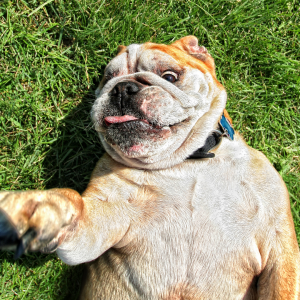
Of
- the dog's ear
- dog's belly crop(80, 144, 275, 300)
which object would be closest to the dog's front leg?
dog's belly crop(80, 144, 275, 300)

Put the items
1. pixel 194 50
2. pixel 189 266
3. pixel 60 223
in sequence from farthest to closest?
pixel 194 50, pixel 189 266, pixel 60 223

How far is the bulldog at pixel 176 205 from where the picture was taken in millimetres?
2852

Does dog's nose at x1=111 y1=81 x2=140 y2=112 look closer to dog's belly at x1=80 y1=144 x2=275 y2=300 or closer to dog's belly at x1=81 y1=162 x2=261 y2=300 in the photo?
dog's belly at x1=80 y1=144 x2=275 y2=300

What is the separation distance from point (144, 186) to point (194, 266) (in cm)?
86

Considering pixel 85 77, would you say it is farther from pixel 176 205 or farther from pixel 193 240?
pixel 193 240

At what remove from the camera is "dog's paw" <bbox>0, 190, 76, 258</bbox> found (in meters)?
1.99

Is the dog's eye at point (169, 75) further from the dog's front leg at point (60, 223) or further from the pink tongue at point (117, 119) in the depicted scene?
the dog's front leg at point (60, 223)

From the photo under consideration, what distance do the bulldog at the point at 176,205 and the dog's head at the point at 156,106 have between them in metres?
0.01

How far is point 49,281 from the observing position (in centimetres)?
420

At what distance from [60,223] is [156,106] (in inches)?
49.4

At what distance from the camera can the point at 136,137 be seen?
2793 mm

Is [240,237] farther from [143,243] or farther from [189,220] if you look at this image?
[143,243]

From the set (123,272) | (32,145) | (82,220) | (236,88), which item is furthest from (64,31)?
(123,272)

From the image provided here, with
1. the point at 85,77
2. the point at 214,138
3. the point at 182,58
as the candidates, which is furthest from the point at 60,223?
the point at 85,77
